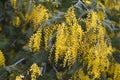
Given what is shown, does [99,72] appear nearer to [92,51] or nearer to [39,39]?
[92,51]

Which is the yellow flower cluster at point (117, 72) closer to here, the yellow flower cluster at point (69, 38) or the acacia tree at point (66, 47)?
the acacia tree at point (66, 47)

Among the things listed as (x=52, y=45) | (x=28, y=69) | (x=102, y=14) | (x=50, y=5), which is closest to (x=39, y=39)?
(x=52, y=45)

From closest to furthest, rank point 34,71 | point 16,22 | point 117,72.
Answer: point 34,71
point 117,72
point 16,22

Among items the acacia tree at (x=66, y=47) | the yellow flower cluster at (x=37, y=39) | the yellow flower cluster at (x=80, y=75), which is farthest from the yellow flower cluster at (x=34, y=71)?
the yellow flower cluster at (x=80, y=75)

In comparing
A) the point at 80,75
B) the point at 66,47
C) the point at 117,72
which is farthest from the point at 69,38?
the point at 117,72

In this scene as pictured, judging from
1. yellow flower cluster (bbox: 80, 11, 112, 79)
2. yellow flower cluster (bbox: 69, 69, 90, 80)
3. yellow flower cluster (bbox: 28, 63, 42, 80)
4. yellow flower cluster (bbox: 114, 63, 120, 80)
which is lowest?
yellow flower cluster (bbox: 114, 63, 120, 80)

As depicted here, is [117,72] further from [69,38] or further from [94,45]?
[69,38]

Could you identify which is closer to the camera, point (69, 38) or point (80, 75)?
point (69, 38)

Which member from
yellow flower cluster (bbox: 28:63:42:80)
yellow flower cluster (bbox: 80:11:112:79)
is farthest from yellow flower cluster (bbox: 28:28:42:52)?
yellow flower cluster (bbox: 80:11:112:79)

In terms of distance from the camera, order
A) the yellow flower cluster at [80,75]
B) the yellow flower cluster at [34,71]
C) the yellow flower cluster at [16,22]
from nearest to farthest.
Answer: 1. the yellow flower cluster at [34,71]
2. the yellow flower cluster at [80,75]
3. the yellow flower cluster at [16,22]

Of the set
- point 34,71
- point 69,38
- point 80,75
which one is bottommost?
point 80,75

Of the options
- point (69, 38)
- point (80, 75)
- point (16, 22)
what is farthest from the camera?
point (16, 22)

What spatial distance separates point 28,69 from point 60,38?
60 centimetres

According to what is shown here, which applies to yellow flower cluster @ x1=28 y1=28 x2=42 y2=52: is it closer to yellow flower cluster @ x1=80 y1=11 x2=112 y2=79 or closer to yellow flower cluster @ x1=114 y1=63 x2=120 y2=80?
yellow flower cluster @ x1=80 y1=11 x2=112 y2=79
